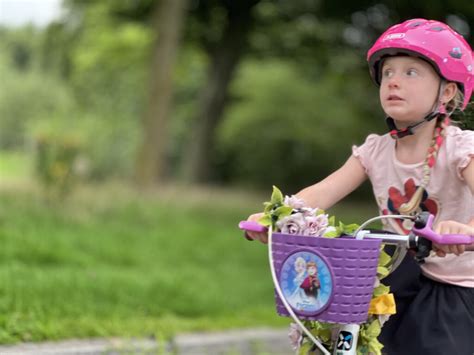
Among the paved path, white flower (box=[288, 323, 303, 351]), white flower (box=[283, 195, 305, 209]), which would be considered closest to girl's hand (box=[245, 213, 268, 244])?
white flower (box=[283, 195, 305, 209])

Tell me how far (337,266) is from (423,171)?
676 millimetres

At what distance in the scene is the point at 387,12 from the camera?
16.4 m

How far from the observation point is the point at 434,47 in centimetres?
291

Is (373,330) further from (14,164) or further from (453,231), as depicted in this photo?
(14,164)

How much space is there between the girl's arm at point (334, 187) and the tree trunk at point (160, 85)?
34.7 ft

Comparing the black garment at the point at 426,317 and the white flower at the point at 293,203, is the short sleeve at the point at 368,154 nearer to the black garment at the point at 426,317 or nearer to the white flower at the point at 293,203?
the black garment at the point at 426,317

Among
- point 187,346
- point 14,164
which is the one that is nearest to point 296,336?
point 187,346

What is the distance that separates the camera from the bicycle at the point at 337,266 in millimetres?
2572

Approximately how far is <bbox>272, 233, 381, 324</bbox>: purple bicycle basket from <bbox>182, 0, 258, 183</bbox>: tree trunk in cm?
1618

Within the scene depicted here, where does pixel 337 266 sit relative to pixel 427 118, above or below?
below

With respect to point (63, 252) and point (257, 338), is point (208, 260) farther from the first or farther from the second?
point (257, 338)

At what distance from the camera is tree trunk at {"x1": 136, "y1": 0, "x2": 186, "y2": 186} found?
13.7m

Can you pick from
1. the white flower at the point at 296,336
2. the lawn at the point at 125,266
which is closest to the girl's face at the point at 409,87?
the white flower at the point at 296,336

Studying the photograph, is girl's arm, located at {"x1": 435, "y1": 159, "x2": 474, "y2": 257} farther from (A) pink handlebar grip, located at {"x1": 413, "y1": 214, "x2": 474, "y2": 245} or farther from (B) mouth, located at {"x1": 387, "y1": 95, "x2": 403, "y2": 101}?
(B) mouth, located at {"x1": 387, "y1": 95, "x2": 403, "y2": 101}
